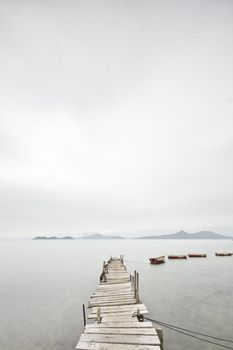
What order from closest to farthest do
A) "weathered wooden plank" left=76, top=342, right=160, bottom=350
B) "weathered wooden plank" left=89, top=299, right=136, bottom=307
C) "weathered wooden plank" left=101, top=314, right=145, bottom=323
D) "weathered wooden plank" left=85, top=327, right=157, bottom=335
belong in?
"weathered wooden plank" left=76, top=342, right=160, bottom=350
"weathered wooden plank" left=85, top=327, right=157, bottom=335
"weathered wooden plank" left=101, top=314, right=145, bottom=323
"weathered wooden plank" left=89, top=299, right=136, bottom=307

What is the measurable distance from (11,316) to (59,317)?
4818mm

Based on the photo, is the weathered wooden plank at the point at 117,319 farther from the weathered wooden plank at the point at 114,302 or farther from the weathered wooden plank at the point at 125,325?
the weathered wooden plank at the point at 114,302

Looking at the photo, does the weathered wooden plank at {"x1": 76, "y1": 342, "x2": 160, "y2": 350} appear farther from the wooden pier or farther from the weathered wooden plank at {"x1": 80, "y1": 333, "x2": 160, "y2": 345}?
the weathered wooden plank at {"x1": 80, "y1": 333, "x2": 160, "y2": 345}

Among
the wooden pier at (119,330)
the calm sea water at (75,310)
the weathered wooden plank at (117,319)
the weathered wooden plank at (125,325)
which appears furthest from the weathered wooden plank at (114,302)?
the weathered wooden plank at (125,325)

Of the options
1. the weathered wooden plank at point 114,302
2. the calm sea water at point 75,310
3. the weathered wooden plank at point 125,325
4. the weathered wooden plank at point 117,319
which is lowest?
the calm sea water at point 75,310

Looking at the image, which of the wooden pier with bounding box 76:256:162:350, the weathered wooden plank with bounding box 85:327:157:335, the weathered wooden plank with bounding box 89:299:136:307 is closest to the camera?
the wooden pier with bounding box 76:256:162:350

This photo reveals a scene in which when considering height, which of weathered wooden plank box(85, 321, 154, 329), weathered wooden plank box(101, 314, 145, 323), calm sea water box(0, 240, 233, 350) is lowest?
calm sea water box(0, 240, 233, 350)

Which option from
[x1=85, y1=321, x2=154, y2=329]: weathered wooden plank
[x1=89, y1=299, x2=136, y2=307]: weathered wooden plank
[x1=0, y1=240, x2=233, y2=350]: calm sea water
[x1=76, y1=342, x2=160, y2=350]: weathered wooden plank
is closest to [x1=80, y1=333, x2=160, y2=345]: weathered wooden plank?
[x1=76, y1=342, x2=160, y2=350]: weathered wooden plank

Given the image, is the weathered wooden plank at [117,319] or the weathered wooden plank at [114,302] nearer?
the weathered wooden plank at [117,319]

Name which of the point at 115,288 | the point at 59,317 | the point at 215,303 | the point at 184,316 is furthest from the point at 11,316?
the point at 215,303

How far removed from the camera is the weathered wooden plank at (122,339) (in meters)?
8.45

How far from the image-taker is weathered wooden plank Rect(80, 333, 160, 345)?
27.7 ft

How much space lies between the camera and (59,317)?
755 inches

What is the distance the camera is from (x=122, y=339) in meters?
8.71
